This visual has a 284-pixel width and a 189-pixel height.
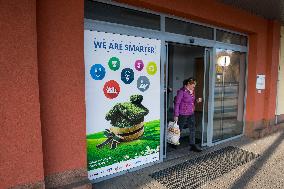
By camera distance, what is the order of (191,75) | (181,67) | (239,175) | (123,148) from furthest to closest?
1. (181,67)
2. (191,75)
3. (239,175)
4. (123,148)

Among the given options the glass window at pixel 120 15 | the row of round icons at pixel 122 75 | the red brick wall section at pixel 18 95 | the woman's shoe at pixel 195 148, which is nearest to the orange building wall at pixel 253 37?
the glass window at pixel 120 15

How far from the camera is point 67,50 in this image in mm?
3121

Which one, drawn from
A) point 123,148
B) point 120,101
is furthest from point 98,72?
point 123,148

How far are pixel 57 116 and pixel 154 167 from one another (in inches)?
87.0

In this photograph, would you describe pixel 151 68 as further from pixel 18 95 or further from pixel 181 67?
pixel 181 67

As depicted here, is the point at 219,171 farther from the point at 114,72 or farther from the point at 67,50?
the point at 67,50

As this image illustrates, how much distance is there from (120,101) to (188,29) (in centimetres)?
224

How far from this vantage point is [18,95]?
2.67 meters

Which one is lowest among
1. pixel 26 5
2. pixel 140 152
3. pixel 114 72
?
pixel 140 152

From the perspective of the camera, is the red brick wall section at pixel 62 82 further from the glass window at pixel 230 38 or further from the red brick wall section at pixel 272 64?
the red brick wall section at pixel 272 64

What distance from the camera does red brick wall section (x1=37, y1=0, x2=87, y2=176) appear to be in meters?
2.98

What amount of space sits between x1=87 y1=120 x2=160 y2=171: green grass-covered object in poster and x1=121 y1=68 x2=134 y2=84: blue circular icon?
91cm

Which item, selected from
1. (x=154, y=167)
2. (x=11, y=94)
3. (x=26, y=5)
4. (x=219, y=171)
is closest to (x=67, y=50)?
(x=26, y=5)

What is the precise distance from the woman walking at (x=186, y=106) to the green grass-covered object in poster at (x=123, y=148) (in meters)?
0.76
